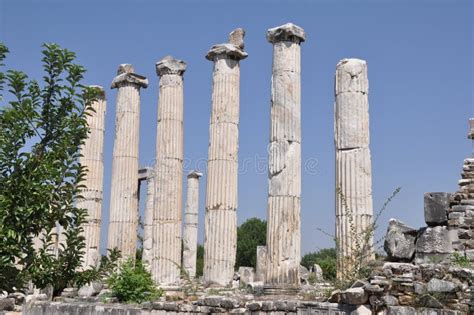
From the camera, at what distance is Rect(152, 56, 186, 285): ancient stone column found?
75.9ft

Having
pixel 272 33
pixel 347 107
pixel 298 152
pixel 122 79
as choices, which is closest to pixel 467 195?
pixel 347 107

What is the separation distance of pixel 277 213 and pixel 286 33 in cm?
574

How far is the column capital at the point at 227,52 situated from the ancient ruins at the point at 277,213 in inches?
1.4

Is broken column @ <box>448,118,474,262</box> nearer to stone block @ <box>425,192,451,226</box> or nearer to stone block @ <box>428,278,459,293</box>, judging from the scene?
stone block @ <box>425,192,451,226</box>

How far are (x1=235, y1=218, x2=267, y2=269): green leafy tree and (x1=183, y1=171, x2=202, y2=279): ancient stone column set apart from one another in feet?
120

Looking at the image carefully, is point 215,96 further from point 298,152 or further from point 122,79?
point 122,79

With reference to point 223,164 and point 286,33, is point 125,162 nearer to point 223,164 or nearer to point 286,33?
point 223,164

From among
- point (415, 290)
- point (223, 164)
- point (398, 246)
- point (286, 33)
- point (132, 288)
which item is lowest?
point (132, 288)

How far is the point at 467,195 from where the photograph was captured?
619 inches

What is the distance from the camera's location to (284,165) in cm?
1858

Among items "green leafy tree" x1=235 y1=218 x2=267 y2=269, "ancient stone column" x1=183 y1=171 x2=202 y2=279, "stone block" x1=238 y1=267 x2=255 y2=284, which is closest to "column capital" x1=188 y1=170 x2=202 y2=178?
"ancient stone column" x1=183 y1=171 x2=202 y2=279

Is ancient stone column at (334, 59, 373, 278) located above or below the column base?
above

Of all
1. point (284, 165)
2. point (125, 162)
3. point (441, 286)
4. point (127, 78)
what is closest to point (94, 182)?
point (125, 162)

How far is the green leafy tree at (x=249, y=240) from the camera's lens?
74.3m
